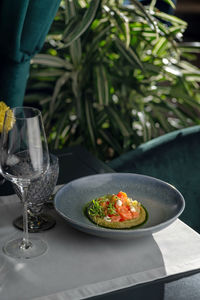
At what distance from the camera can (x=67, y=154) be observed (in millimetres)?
1385

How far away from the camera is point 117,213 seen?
0.92 metres

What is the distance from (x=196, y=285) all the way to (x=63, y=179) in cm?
51

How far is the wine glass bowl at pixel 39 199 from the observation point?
3.03 ft

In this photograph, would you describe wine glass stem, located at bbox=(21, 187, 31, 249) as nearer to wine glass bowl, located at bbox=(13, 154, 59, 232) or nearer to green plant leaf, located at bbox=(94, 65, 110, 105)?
wine glass bowl, located at bbox=(13, 154, 59, 232)

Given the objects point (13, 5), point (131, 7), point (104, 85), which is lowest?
point (104, 85)

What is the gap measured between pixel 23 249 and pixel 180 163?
79cm

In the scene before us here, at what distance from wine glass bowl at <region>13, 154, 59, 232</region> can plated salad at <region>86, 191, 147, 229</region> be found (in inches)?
3.7

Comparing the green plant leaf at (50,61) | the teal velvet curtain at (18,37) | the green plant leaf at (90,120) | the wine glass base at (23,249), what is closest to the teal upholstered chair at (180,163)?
the teal velvet curtain at (18,37)

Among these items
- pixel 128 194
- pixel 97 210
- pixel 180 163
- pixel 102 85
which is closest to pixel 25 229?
pixel 97 210

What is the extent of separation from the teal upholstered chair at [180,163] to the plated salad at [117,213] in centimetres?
51

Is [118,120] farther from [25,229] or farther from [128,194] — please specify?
[25,229]

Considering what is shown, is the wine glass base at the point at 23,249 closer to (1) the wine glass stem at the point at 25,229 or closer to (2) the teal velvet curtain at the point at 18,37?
(1) the wine glass stem at the point at 25,229

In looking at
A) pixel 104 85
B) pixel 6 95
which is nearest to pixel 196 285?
pixel 6 95

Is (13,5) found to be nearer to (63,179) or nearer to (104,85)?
(63,179)
